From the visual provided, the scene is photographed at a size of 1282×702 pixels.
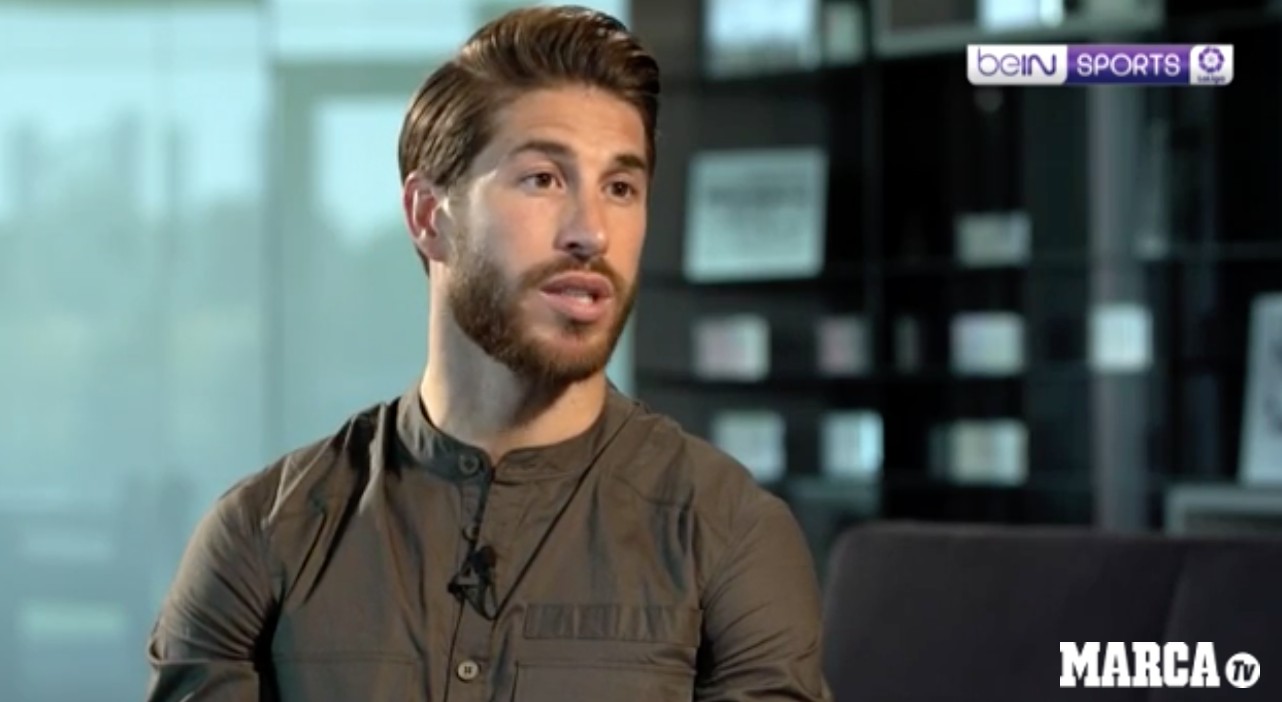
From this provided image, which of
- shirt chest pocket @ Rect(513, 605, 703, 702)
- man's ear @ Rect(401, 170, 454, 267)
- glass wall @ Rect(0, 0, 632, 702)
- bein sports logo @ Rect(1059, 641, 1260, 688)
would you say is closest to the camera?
shirt chest pocket @ Rect(513, 605, 703, 702)

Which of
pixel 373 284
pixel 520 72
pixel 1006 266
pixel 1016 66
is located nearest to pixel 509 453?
pixel 520 72

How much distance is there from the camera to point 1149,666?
68.8 inches

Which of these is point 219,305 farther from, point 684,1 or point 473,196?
point 473,196

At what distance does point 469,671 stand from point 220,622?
186mm

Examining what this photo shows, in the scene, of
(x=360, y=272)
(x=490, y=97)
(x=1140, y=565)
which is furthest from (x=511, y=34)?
(x=360, y=272)

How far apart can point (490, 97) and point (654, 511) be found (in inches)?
12.4

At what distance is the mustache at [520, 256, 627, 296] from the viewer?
151 cm

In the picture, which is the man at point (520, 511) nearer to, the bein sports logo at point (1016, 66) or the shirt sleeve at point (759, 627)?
A: the shirt sleeve at point (759, 627)

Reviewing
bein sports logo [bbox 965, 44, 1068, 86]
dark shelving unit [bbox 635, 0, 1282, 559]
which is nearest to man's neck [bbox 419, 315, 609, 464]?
bein sports logo [bbox 965, 44, 1068, 86]

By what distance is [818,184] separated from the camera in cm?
631

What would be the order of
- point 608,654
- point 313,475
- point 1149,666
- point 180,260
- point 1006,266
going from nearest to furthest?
1. point 608,654
2. point 313,475
3. point 1149,666
4. point 180,260
5. point 1006,266

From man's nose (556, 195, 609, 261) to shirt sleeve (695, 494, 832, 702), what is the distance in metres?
0.21

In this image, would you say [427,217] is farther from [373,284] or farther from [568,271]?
[373,284]

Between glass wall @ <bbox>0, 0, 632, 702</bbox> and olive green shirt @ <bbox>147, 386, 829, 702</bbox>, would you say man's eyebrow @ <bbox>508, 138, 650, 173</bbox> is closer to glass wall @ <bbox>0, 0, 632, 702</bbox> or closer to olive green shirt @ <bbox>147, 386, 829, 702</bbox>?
Answer: olive green shirt @ <bbox>147, 386, 829, 702</bbox>
